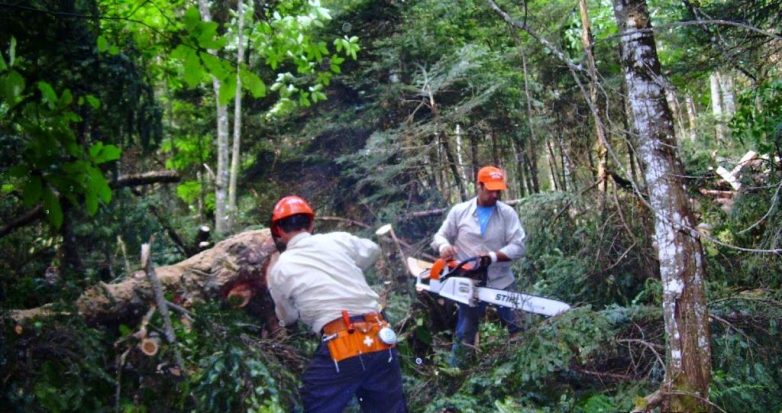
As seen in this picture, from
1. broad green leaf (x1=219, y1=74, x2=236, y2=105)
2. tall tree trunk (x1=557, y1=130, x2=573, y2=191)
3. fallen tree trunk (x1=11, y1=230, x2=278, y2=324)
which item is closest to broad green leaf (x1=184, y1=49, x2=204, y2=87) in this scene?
broad green leaf (x1=219, y1=74, x2=236, y2=105)

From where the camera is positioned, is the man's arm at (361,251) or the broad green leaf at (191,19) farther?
the man's arm at (361,251)

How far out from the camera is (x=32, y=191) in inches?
84.7

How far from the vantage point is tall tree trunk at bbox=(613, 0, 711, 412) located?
11.3 ft

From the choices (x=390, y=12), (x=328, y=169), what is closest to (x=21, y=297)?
(x=328, y=169)

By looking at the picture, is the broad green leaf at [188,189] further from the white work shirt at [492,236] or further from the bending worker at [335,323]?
the bending worker at [335,323]

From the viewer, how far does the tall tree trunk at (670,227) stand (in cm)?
346

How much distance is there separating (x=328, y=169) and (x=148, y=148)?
4.81 meters

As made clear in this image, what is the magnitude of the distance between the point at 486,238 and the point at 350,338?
2.38m

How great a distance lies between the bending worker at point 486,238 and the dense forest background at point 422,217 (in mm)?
309

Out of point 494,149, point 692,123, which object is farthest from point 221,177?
point 692,123

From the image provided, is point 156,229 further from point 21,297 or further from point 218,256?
point 21,297

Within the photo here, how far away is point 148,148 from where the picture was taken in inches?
216

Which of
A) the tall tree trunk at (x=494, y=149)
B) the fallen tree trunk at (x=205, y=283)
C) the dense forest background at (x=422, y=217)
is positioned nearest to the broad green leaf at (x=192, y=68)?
the dense forest background at (x=422, y=217)

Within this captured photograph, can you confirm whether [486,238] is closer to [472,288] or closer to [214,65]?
[472,288]
